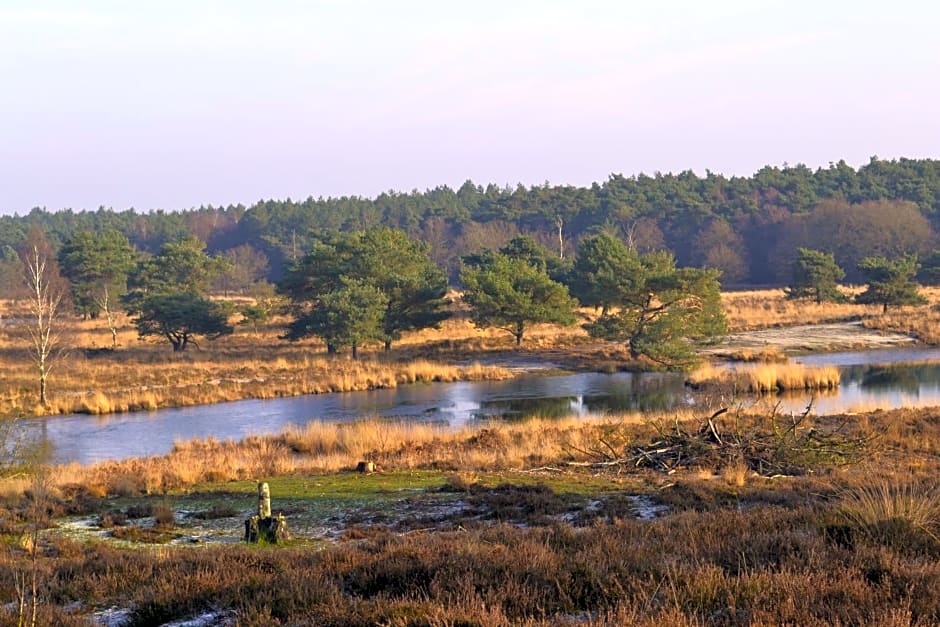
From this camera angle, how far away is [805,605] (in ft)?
19.5

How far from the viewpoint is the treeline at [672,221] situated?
9238 centimetres

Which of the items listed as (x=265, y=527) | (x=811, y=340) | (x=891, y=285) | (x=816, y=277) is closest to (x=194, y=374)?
(x=811, y=340)

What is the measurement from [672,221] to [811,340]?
64.0 m

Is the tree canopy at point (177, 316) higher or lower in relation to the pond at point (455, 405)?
higher

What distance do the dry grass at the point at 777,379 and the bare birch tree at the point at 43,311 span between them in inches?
936

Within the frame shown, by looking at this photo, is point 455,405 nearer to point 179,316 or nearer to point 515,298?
point 515,298

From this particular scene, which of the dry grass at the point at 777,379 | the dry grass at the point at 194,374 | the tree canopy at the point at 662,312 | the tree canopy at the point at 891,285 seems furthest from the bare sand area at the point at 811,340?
the dry grass at the point at 194,374

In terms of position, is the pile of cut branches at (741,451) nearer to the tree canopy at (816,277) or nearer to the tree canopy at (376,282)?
the tree canopy at (376,282)

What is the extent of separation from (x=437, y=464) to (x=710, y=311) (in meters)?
25.6

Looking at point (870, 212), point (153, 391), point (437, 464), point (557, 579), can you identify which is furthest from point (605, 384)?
point (870, 212)

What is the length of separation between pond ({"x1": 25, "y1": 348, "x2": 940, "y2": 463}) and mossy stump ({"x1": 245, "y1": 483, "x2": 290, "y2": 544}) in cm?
1415

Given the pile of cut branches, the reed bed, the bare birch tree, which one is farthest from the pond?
the pile of cut branches

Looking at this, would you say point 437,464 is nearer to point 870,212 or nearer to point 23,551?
point 23,551

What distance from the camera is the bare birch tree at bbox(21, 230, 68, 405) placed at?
35.0 m
